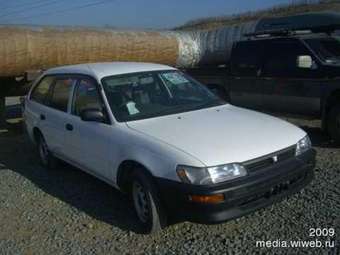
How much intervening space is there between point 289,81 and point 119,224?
4306 mm

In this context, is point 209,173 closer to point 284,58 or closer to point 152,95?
point 152,95

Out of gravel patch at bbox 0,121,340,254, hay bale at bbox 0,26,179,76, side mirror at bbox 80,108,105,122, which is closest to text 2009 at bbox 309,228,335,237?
gravel patch at bbox 0,121,340,254

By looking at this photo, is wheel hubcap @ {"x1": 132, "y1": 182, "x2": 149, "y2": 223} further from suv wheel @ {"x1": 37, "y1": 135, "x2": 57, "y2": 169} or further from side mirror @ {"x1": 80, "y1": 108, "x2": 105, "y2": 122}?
suv wheel @ {"x1": 37, "y1": 135, "x2": 57, "y2": 169}

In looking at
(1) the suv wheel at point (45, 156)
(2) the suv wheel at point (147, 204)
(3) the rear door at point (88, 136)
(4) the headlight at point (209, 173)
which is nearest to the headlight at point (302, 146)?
(4) the headlight at point (209, 173)

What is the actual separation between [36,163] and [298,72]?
4525mm

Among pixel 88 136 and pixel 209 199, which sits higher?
pixel 88 136

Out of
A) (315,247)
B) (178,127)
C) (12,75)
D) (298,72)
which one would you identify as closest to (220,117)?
(178,127)

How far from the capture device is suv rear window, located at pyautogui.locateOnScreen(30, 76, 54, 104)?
6.18 meters

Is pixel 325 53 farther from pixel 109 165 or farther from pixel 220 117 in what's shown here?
pixel 109 165

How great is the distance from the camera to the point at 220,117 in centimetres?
438

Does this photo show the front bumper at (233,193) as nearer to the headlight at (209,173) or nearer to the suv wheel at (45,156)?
the headlight at (209,173)

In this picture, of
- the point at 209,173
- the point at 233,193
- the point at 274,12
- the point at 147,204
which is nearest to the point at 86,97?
the point at 147,204

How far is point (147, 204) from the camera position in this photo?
3.89 metres

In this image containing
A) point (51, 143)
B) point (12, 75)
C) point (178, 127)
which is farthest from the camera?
point (12, 75)
